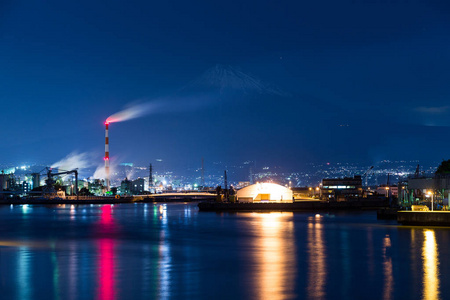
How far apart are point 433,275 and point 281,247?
10666 millimetres

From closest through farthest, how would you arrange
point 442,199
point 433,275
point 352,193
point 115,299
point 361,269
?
point 115,299 < point 433,275 < point 361,269 < point 442,199 < point 352,193

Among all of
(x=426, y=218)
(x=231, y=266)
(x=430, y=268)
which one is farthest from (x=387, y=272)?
(x=426, y=218)

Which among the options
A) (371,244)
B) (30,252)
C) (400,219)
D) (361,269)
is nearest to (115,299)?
(361,269)

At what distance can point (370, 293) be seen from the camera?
17.7 m

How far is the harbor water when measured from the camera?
18.1 meters

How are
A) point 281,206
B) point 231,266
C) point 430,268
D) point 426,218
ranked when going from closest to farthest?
point 430,268 < point 231,266 < point 426,218 < point 281,206

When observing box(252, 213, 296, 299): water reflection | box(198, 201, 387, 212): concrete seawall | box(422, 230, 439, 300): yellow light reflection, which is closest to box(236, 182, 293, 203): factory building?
box(198, 201, 387, 212): concrete seawall

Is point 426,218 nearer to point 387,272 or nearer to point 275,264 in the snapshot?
point 275,264

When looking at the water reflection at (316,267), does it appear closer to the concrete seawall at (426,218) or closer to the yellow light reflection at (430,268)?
the yellow light reflection at (430,268)

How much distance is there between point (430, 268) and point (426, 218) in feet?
62.9

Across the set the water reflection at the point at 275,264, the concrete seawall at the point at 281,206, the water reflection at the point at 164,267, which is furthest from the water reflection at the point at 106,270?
the concrete seawall at the point at 281,206

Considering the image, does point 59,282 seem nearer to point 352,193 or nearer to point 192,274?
point 192,274

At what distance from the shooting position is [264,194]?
8925cm

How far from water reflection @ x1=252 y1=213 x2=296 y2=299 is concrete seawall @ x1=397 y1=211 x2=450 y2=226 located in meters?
8.56
